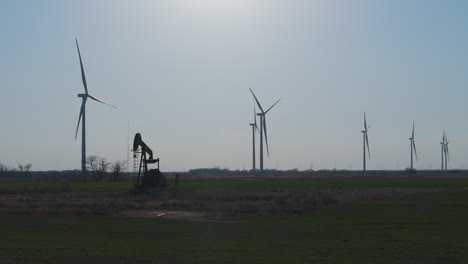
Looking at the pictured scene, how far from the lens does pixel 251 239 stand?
2406 centimetres

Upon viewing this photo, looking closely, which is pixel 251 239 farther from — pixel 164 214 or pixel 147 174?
pixel 147 174

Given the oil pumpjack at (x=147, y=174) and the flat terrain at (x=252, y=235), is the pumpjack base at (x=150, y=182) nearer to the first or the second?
the oil pumpjack at (x=147, y=174)

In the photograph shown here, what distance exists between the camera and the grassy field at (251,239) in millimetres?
18516

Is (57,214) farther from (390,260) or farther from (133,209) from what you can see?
(390,260)

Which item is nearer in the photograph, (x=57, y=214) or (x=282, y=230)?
(x=282, y=230)

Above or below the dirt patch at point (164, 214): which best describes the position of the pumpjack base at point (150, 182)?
above

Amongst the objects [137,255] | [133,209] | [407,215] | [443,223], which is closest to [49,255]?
[137,255]

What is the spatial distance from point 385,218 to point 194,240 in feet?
45.6

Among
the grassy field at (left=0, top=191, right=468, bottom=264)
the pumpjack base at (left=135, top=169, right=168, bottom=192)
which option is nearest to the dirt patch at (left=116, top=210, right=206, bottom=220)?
the grassy field at (left=0, top=191, right=468, bottom=264)

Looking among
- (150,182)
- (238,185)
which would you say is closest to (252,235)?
(150,182)

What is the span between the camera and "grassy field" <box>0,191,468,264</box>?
60.7 feet

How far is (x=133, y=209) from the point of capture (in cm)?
4525

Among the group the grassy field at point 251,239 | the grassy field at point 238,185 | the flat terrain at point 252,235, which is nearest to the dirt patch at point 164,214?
the flat terrain at point 252,235

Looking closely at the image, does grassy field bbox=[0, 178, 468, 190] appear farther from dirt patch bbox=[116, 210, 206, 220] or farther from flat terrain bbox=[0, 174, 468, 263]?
flat terrain bbox=[0, 174, 468, 263]
